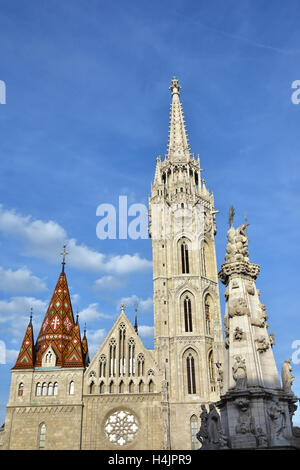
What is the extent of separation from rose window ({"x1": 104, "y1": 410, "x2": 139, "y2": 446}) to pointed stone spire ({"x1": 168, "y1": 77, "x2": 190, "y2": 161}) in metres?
25.3

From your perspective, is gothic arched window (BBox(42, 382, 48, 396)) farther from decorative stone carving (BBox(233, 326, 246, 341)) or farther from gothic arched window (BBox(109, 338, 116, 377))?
decorative stone carving (BBox(233, 326, 246, 341))

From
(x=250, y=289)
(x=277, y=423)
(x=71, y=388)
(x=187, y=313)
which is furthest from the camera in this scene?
(x=187, y=313)

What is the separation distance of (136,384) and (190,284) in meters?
9.52

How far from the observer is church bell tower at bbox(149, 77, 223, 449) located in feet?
116

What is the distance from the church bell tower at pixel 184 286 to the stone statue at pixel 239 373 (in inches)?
793

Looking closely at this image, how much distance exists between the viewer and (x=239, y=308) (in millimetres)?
16734

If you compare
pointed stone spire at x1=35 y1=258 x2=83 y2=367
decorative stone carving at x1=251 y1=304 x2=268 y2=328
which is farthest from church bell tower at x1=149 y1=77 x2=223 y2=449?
decorative stone carving at x1=251 y1=304 x2=268 y2=328

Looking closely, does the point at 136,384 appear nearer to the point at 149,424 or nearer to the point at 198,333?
the point at 149,424

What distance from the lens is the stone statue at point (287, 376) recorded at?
1641 cm

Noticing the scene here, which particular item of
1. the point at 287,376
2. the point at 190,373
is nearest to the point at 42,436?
the point at 190,373

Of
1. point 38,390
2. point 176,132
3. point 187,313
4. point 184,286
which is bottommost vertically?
point 38,390

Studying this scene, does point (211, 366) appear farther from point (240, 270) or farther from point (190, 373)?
point (240, 270)

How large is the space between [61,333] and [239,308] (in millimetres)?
25176

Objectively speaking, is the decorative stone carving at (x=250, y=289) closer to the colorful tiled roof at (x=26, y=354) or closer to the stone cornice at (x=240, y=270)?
the stone cornice at (x=240, y=270)
